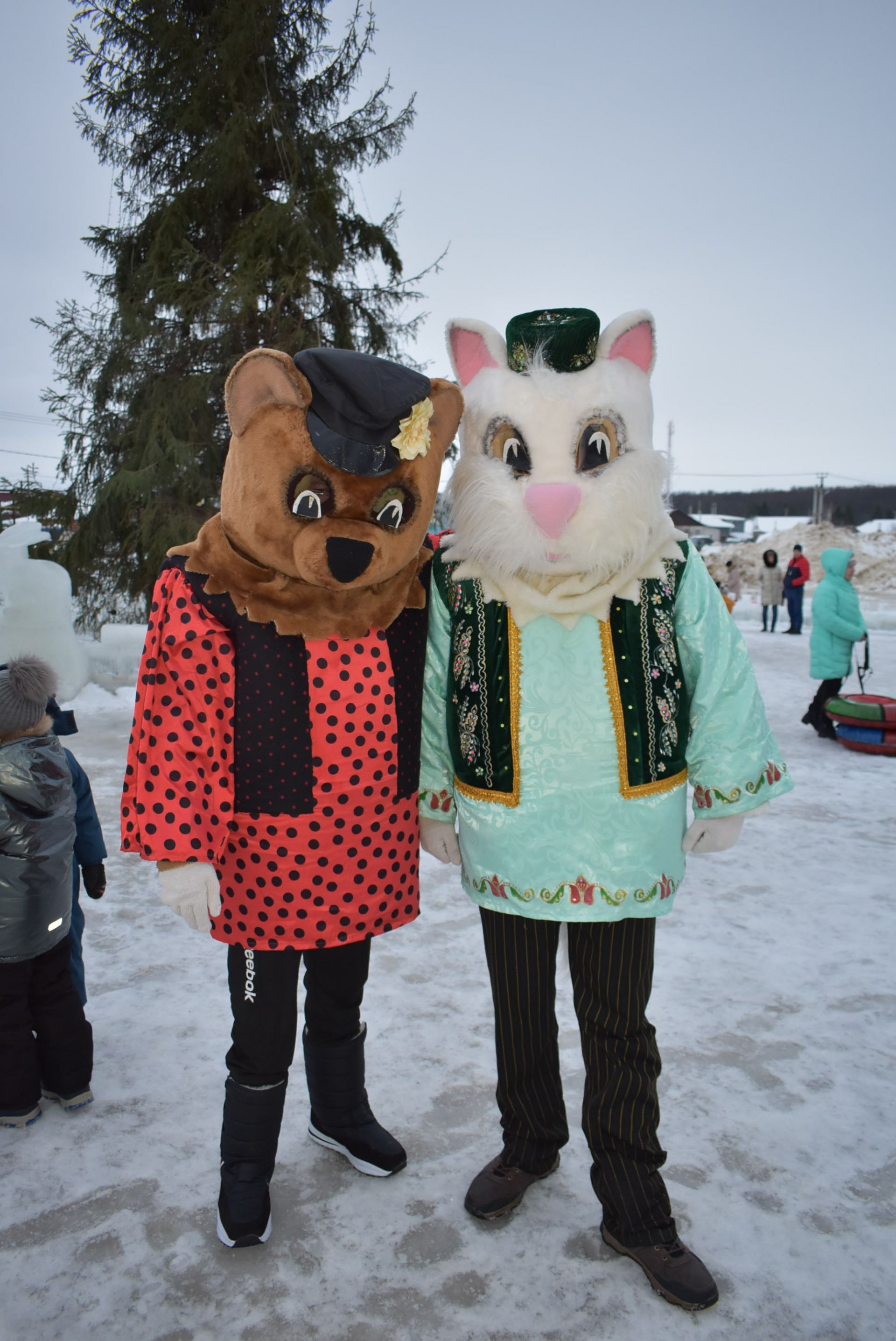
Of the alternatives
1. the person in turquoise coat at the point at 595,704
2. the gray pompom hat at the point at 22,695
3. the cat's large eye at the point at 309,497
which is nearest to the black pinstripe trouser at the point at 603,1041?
the person in turquoise coat at the point at 595,704

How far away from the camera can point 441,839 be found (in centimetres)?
195

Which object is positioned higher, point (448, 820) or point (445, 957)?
point (448, 820)

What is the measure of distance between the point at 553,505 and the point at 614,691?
38cm

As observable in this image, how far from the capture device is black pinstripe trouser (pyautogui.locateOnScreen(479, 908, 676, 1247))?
1.71 m

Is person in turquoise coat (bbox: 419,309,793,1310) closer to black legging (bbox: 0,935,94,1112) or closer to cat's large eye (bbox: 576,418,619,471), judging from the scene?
cat's large eye (bbox: 576,418,619,471)

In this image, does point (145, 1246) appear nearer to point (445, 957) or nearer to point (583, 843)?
point (583, 843)

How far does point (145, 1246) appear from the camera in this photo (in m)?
1.76

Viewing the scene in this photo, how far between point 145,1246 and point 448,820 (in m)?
1.03

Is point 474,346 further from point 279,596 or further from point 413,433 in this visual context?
point 279,596

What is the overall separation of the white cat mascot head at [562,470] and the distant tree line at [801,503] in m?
53.9

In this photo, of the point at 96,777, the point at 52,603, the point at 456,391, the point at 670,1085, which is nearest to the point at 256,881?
the point at 456,391

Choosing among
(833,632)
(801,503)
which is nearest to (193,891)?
(833,632)

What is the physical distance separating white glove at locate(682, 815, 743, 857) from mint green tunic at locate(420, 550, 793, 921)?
0.10ft

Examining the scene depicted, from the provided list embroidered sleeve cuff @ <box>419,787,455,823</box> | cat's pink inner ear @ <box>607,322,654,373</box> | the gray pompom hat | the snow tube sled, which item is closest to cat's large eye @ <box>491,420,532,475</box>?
cat's pink inner ear @ <box>607,322,654,373</box>
